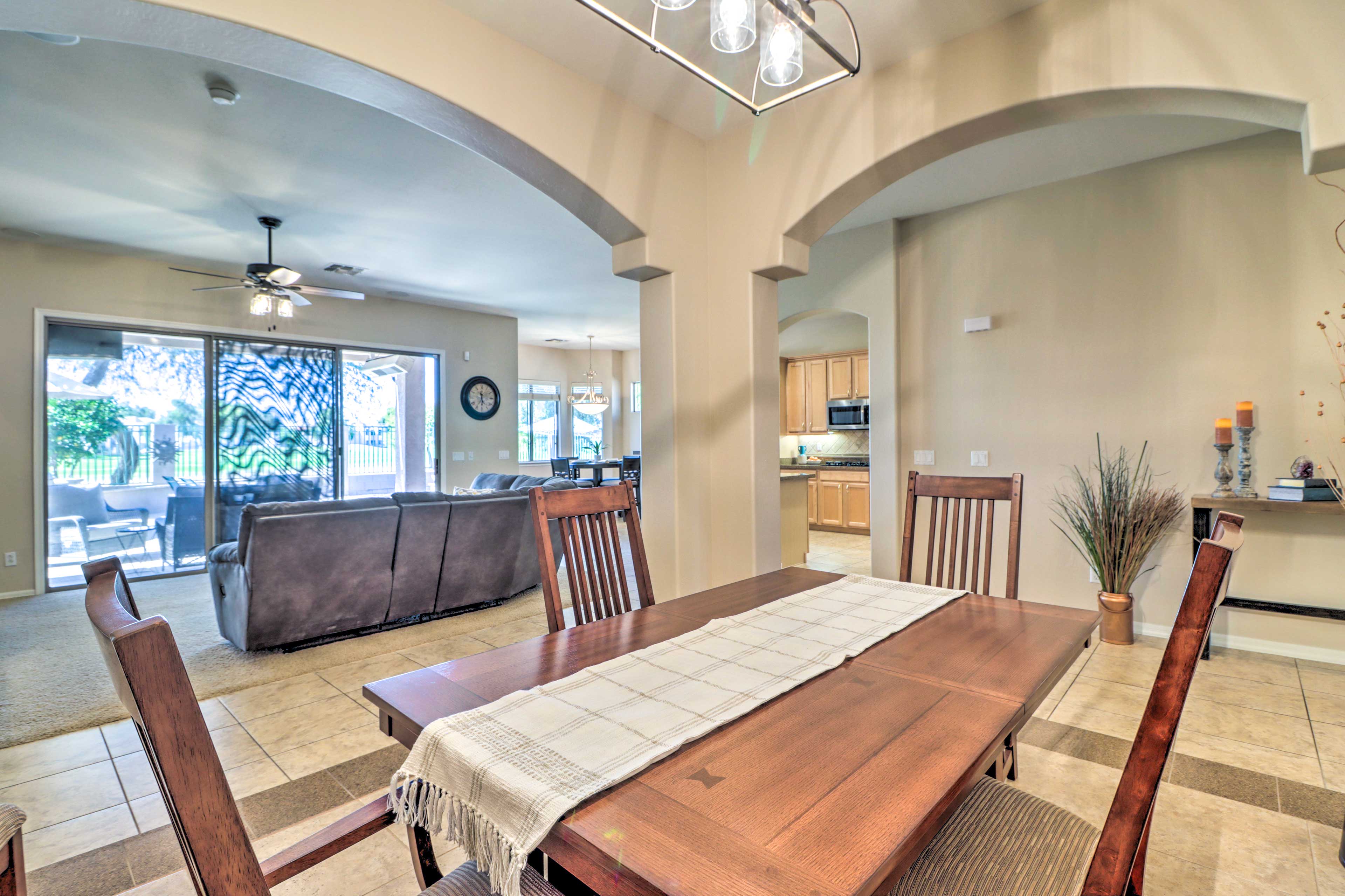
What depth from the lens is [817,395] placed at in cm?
856

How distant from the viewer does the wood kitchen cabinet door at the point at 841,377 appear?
8164 mm

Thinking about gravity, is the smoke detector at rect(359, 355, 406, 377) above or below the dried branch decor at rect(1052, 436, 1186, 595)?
above

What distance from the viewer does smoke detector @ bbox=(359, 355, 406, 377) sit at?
7098mm

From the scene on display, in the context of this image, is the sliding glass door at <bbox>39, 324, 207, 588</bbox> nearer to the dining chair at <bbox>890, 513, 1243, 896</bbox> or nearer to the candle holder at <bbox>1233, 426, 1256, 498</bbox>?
the dining chair at <bbox>890, 513, 1243, 896</bbox>

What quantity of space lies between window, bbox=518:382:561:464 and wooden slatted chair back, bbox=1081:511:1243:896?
1053 centimetres

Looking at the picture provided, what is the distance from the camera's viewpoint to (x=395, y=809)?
0.96 meters

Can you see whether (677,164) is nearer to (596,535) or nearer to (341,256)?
(596,535)

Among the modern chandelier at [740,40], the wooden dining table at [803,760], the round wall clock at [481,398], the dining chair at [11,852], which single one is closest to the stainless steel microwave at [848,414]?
the round wall clock at [481,398]

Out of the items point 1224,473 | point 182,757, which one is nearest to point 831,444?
point 1224,473

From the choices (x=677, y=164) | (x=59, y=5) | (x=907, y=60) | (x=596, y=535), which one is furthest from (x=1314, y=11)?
(x=59, y=5)

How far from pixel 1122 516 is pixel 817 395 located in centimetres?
519

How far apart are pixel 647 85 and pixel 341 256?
3993 mm

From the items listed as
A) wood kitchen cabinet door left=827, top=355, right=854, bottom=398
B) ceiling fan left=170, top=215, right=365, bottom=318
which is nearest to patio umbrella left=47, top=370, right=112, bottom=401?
ceiling fan left=170, top=215, right=365, bottom=318

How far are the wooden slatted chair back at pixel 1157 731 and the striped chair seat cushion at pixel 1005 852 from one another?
34cm
